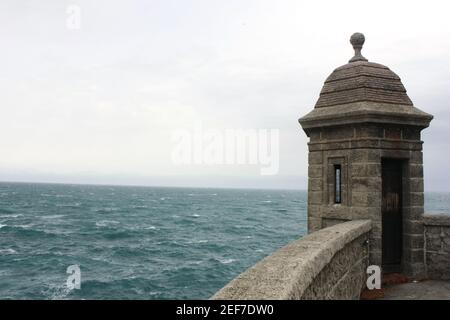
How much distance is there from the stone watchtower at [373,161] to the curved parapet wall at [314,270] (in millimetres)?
686

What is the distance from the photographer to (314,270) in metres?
3.71

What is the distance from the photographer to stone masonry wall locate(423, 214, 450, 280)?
6758 mm

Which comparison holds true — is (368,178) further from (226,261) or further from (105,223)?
(105,223)

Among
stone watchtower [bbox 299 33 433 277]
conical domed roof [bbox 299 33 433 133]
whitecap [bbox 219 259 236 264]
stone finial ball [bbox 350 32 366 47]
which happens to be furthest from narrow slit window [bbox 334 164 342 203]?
whitecap [bbox 219 259 236 264]

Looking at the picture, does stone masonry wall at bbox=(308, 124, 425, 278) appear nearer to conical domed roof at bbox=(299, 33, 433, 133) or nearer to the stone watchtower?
the stone watchtower

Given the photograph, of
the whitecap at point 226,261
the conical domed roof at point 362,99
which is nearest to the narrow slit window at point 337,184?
→ the conical domed roof at point 362,99

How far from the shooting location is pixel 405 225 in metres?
7.00

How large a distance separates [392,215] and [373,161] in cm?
115

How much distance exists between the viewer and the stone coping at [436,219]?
22.2 feet

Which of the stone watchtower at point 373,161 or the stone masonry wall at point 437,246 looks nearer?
the stone watchtower at point 373,161

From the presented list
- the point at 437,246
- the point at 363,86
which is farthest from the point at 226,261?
the point at 363,86

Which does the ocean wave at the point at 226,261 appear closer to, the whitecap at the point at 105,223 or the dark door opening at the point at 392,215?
the dark door opening at the point at 392,215

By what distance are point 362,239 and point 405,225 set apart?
130 centimetres
